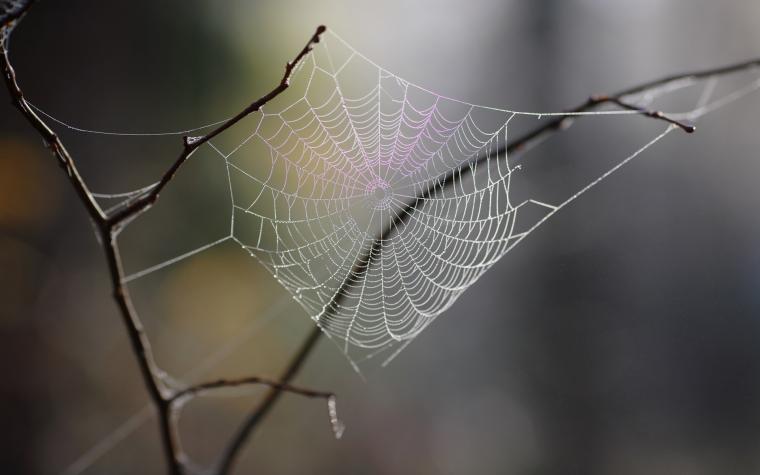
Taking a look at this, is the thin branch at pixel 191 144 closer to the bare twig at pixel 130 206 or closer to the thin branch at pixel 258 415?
the bare twig at pixel 130 206

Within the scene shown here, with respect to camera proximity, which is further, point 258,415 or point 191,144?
point 258,415

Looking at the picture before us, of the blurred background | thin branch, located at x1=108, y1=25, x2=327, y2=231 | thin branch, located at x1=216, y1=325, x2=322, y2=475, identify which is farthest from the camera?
the blurred background

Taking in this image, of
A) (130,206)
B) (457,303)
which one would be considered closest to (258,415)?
(130,206)

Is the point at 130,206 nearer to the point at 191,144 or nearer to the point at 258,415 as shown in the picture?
the point at 191,144

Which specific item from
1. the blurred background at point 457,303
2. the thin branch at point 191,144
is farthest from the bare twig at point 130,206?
the blurred background at point 457,303

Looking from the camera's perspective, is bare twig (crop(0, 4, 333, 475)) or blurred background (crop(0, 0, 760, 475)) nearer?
bare twig (crop(0, 4, 333, 475))

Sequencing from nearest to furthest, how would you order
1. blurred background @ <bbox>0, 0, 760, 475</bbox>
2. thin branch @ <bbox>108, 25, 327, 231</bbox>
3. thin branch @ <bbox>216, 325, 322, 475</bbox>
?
thin branch @ <bbox>108, 25, 327, 231</bbox>
thin branch @ <bbox>216, 325, 322, 475</bbox>
blurred background @ <bbox>0, 0, 760, 475</bbox>

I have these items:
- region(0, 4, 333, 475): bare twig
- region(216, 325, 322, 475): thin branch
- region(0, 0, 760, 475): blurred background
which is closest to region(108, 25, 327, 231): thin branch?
region(0, 4, 333, 475): bare twig

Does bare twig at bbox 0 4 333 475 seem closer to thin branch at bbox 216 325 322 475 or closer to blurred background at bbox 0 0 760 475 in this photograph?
thin branch at bbox 216 325 322 475

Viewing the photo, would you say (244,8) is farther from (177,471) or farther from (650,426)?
(650,426)
